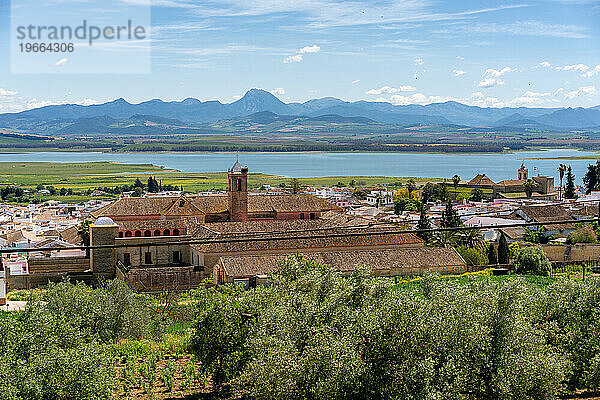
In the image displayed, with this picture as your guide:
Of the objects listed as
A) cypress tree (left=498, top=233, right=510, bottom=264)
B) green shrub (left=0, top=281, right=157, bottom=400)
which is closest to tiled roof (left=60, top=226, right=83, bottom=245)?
green shrub (left=0, top=281, right=157, bottom=400)

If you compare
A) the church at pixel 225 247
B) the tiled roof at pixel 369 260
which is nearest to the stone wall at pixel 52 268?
the church at pixel 225 247

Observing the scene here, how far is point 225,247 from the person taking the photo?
35656mm

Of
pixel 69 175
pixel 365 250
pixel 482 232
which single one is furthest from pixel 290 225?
pixel 69 175

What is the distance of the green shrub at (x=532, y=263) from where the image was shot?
122 feet

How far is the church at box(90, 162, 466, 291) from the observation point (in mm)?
33156

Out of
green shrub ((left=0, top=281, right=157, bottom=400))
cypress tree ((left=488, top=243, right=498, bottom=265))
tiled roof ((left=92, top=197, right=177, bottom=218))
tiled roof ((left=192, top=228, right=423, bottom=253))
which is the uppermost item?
tiled roof ((left=92, top=197, right=177, bottom=218))

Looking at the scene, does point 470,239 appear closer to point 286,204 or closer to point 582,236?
point 582,236

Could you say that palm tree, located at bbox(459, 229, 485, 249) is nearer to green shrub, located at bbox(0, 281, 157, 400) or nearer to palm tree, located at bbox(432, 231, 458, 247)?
palm tree, located at bbox(432, 231, 458, 247)

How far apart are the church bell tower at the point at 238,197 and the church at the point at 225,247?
0.06m

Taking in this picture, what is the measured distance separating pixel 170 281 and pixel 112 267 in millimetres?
3717

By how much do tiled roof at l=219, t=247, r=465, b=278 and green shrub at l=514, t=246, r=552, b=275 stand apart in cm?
335

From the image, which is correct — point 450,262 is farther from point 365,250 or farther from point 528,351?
point 528,351

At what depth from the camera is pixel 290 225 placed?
39344 mm

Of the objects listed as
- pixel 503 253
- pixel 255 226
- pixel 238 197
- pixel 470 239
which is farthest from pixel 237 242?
pixel 470 239
